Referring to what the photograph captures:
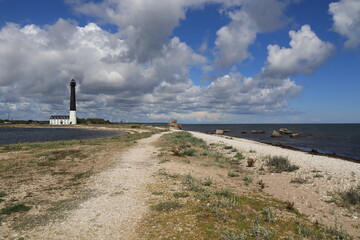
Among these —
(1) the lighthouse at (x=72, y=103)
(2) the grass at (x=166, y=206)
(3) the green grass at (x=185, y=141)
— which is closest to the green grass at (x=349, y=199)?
(2) the grass at (x=166, y=206)

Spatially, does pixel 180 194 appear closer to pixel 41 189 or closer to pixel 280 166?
pixel 41 189

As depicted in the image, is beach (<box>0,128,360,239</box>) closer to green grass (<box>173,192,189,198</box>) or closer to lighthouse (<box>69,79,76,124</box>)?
green grass (<box>173,192,189,198</box>)

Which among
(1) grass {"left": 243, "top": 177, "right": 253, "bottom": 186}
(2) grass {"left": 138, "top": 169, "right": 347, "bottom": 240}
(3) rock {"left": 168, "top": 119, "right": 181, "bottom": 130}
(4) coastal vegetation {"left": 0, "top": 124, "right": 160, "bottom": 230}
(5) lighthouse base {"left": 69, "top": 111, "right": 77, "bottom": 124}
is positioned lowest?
(4) coastal vegetation {"left": 0, "top": 124, "right": 160, "bottom": 230}

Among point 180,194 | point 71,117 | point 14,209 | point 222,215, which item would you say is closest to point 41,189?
point 14,209

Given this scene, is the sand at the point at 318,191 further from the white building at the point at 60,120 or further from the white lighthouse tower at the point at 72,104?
the white building at the point at 60,120

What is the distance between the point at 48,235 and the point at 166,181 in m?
7.05

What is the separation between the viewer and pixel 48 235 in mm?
7188

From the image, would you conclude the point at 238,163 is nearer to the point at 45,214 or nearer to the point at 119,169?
the point at 119,169

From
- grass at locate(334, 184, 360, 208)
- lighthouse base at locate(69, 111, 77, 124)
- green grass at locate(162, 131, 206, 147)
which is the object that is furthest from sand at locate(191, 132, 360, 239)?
lighthouse base at locate(69, 111, 77, 124)

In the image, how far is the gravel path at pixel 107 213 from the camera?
7258 mm

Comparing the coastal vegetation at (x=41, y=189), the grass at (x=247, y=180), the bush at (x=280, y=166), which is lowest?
the coastal vegetation at (x=41, y=189)

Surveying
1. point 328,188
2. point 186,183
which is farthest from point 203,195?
point 328,188

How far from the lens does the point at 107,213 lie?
8766 mm

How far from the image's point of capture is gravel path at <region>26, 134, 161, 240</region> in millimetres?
7258
